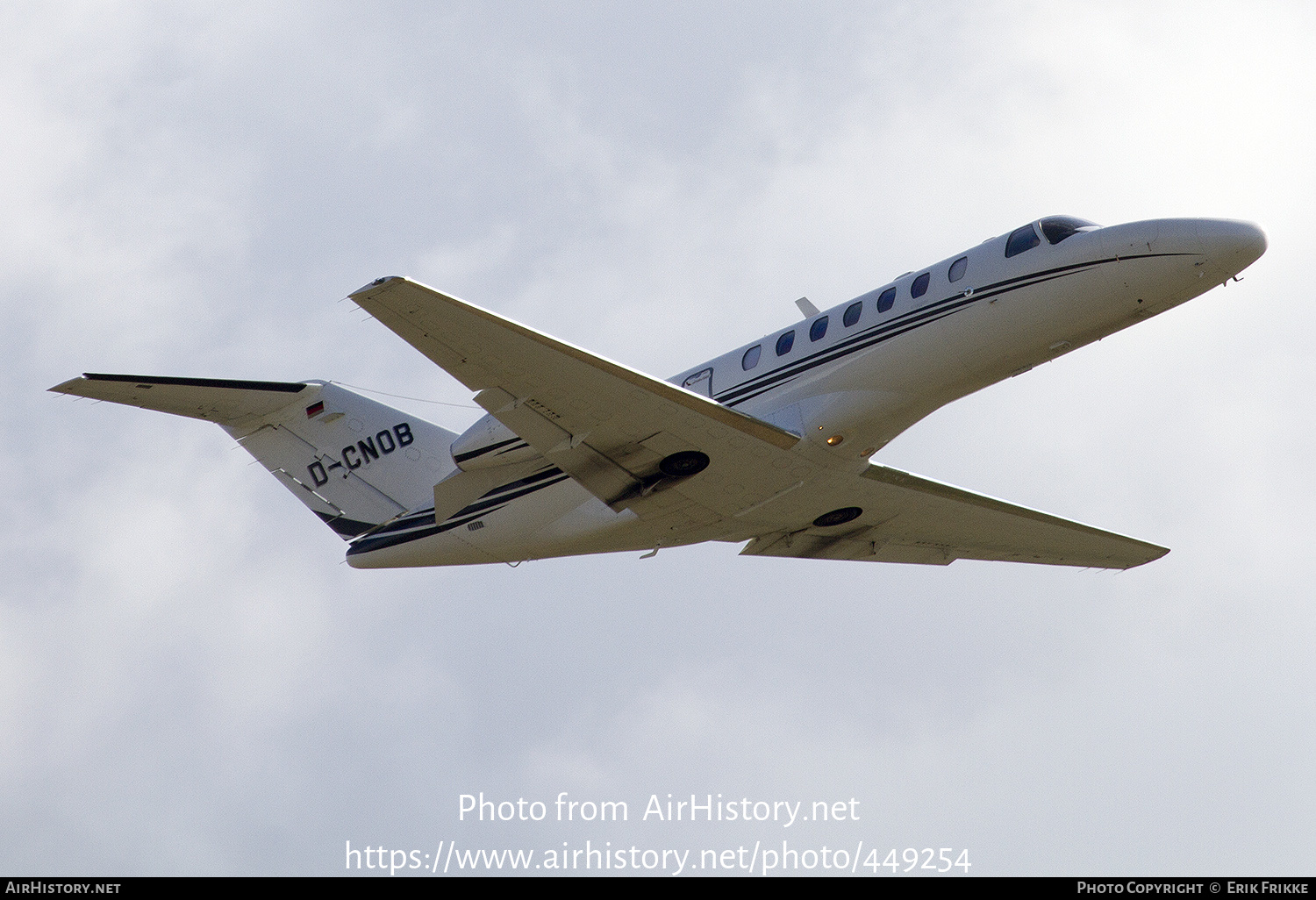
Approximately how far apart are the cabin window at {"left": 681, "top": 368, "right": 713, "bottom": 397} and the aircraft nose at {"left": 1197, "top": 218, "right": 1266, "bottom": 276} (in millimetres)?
6448

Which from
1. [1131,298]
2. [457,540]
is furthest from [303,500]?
[1131,298]

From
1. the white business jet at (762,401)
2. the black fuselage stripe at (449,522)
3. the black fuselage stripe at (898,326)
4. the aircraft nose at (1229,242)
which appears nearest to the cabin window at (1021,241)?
the white business jet at (762,401)

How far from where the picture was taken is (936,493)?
21.0 meters

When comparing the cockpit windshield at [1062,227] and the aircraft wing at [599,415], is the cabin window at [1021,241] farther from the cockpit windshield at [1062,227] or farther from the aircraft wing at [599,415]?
the aircraft wing at [599,415]

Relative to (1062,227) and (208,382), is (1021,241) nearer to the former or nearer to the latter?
(1062,227)

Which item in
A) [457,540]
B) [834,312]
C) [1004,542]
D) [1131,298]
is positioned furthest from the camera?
[1004,542]

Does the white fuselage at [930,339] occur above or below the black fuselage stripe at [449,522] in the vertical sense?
above

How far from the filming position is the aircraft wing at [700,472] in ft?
51.0

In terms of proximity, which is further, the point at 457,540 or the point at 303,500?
the point at 303,500

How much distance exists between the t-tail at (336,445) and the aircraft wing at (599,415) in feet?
15.4

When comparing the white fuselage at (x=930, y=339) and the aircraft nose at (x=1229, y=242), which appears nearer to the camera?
the aircraft nose at (x=1229, y=242)
